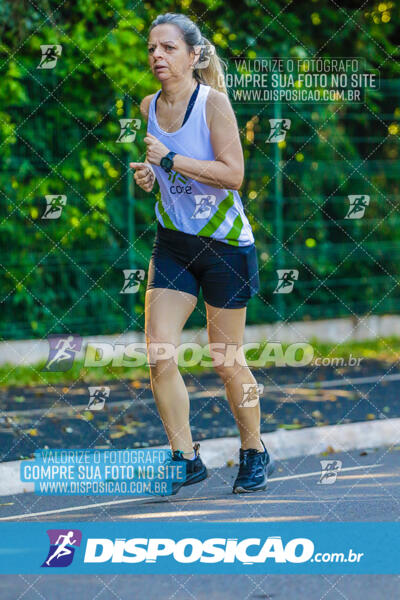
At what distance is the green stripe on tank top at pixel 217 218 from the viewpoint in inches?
239

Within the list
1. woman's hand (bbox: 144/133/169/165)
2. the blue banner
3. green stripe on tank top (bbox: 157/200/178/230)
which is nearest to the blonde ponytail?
woman's hand (bbox: 144/133/169/165)

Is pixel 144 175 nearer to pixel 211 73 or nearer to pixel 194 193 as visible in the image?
pixel 194 193

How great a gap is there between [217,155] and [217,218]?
31 centimetres

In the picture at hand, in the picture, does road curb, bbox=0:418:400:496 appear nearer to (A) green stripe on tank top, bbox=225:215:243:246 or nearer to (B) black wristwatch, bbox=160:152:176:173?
(A) green stripe on tank top, bbox=225:215:243:246

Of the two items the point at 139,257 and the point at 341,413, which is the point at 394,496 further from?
the point at 139,257

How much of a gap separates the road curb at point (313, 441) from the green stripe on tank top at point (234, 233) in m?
1.69

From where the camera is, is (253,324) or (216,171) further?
(253,324)

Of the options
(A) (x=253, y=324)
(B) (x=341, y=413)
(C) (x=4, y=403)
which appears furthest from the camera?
(A) (x=253, y=324)

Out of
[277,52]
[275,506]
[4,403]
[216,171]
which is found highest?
[277,52]

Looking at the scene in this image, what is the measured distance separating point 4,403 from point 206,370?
2.49m

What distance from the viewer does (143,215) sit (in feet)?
40.5

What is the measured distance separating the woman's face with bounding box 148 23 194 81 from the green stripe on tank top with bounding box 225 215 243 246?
0.76 metres

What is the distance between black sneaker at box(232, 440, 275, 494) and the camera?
6.33 meters

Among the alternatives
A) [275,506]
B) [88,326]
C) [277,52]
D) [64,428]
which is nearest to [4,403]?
[64,428]
